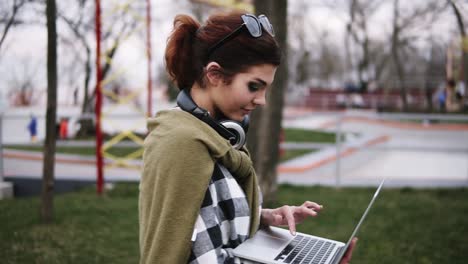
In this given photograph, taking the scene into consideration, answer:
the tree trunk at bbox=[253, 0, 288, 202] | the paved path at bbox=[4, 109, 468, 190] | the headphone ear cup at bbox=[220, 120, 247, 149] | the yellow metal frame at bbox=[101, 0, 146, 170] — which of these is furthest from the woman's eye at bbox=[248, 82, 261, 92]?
the paved path at bbox=[4, 109, 468, 190]

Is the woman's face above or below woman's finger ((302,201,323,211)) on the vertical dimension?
above

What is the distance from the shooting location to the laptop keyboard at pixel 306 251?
1334 mm

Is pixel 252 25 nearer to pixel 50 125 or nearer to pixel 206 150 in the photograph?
pixel 206 150

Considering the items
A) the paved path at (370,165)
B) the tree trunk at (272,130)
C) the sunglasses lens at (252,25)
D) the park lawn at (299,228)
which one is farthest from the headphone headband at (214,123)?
the paved path at (370,165)

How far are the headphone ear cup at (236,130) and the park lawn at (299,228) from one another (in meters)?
1.56

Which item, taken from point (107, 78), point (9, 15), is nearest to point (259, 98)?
point (9, 15)

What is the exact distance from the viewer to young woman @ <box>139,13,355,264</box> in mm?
1155

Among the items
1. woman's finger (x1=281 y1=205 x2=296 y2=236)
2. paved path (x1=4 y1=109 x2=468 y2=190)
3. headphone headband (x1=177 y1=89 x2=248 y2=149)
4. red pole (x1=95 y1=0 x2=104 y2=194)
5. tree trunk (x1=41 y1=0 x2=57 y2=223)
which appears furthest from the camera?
paved path (x1=4 y1=109 x2=468 y2=190)

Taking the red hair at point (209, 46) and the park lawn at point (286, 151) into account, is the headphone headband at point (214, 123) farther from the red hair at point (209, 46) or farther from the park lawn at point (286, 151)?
the park lawn at point (286, 151)

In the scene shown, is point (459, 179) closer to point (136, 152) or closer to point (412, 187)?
point (412, 187)

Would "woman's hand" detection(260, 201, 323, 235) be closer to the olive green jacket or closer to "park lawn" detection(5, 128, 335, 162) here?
the olive green jacket

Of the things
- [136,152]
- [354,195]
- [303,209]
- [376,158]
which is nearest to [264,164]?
[354,195]

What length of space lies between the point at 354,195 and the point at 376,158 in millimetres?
4238

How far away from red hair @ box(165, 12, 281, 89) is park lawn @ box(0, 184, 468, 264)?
1.73 metres
